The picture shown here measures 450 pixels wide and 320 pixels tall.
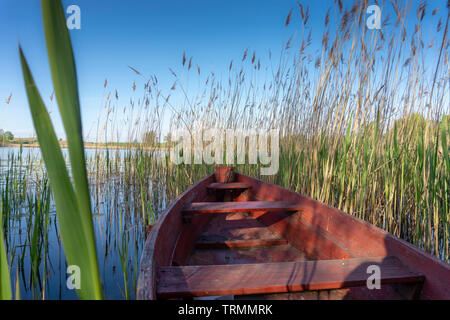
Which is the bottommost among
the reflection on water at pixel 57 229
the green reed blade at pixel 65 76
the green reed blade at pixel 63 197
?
the reflection on water at pixel 57 229

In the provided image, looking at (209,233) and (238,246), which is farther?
(209,233)

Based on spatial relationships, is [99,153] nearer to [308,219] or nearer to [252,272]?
[308,219]

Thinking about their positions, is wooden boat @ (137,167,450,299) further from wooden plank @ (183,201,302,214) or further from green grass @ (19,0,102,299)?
green grass @ (19,0,102,299)

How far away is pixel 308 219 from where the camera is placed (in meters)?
1.88

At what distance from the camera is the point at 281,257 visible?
1.86m

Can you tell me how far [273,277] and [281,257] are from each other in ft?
2.93

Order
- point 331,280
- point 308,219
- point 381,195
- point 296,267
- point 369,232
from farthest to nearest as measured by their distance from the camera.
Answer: point 381,195, point 308,219, point 369,232, point 296,267, point 331,280

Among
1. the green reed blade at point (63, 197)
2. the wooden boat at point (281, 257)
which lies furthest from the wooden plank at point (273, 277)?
the green reed blade at point (63, 197)

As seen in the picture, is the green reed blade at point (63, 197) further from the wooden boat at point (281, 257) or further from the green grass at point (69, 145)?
the wooden boat at point (281, 257)

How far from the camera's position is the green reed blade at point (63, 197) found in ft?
0.78

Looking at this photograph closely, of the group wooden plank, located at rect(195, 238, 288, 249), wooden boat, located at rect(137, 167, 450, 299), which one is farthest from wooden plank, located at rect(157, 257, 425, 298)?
wooden plank, located at rect(195, 238, 288, 249)

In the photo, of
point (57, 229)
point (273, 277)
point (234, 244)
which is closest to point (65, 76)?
point (273, 277)
